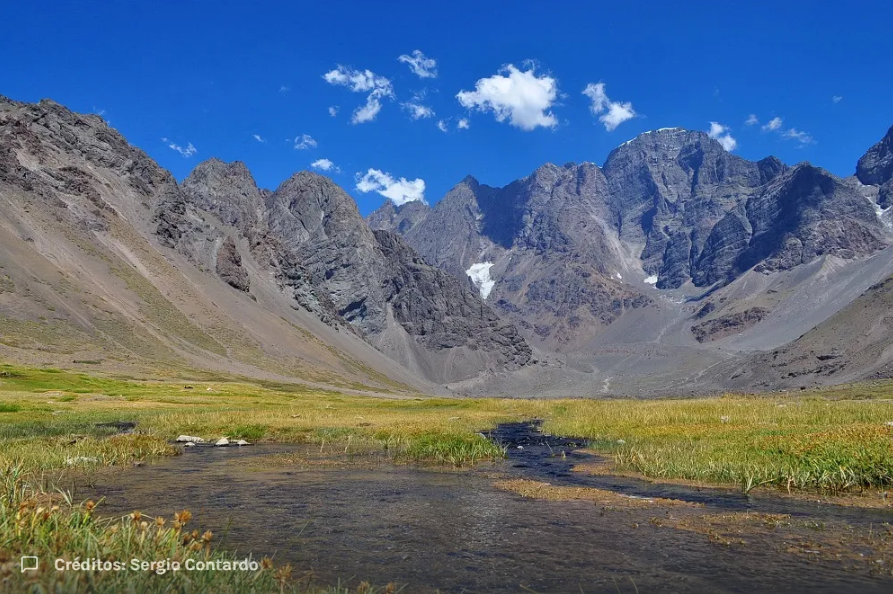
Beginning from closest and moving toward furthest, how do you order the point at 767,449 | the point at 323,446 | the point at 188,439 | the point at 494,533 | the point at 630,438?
the point at 494,533 → the point at 767,449 → the point at 323,446 → the point at 630,438 → the point at 188,439

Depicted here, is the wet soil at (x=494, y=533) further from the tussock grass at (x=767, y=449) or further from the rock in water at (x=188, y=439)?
the rock in water at (x=188, y=439)

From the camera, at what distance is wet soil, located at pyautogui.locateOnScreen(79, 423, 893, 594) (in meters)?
13.4

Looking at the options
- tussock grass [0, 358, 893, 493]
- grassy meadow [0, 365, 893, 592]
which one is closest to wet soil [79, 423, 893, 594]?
grassy meadow [0, 365, 893, 592]

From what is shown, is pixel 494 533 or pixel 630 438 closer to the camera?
pixel 494 533

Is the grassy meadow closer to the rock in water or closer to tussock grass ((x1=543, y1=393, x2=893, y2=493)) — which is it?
tussock grass ((x1=543, y1=393, x2=893, y2=493))

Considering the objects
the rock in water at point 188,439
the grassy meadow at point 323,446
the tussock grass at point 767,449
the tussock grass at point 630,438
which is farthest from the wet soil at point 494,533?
the rock in water at point 188,439

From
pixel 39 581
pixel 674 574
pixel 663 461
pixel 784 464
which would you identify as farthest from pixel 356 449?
pixel 39 581

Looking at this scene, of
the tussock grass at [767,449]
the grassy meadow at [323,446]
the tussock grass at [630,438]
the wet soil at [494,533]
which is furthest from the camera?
the tussock grass at [630,438]

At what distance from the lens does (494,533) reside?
1742 cm

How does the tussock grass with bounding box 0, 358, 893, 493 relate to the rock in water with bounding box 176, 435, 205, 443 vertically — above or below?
above

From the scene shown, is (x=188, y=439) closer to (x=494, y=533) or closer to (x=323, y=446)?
(x=323, y=446)

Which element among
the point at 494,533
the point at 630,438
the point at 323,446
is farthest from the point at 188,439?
the point at 494,533

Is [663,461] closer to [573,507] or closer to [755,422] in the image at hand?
[573,507]

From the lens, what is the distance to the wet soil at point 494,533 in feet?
44.0
